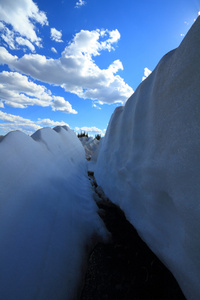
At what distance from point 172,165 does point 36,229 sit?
25.8 inches

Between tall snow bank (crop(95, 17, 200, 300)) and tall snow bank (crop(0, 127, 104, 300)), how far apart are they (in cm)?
37

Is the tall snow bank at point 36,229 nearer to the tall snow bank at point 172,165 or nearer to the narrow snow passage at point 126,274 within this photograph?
the narrow snow passage at point 126,274

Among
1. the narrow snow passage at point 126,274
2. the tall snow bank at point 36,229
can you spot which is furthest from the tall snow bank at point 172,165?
the tall snow bank at point 36,229

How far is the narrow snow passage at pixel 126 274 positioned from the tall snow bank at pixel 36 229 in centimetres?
8

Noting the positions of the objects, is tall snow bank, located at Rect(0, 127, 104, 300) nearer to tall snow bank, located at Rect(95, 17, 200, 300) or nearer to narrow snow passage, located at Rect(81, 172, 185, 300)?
narrow snow passage, located at Rect(81, 172, 185, 300)

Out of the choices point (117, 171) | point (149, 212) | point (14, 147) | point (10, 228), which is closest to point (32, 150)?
point (14, 147)

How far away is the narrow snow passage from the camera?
0.73 meters

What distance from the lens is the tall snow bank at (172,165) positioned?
580 mm

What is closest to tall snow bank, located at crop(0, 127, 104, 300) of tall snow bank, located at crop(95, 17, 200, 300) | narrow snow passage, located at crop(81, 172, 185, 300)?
narrow snow passage, located at crop(81, 172, 185, 300)

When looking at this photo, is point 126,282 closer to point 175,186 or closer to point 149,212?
point 149,212

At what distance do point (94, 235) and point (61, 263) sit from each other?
0.30 m

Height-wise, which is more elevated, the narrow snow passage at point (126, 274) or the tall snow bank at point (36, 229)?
the tall snow bank at point (36, 229)

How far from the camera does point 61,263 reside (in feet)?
2.44

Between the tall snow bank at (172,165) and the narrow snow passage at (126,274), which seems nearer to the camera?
the tall snow bank at (172,165)
